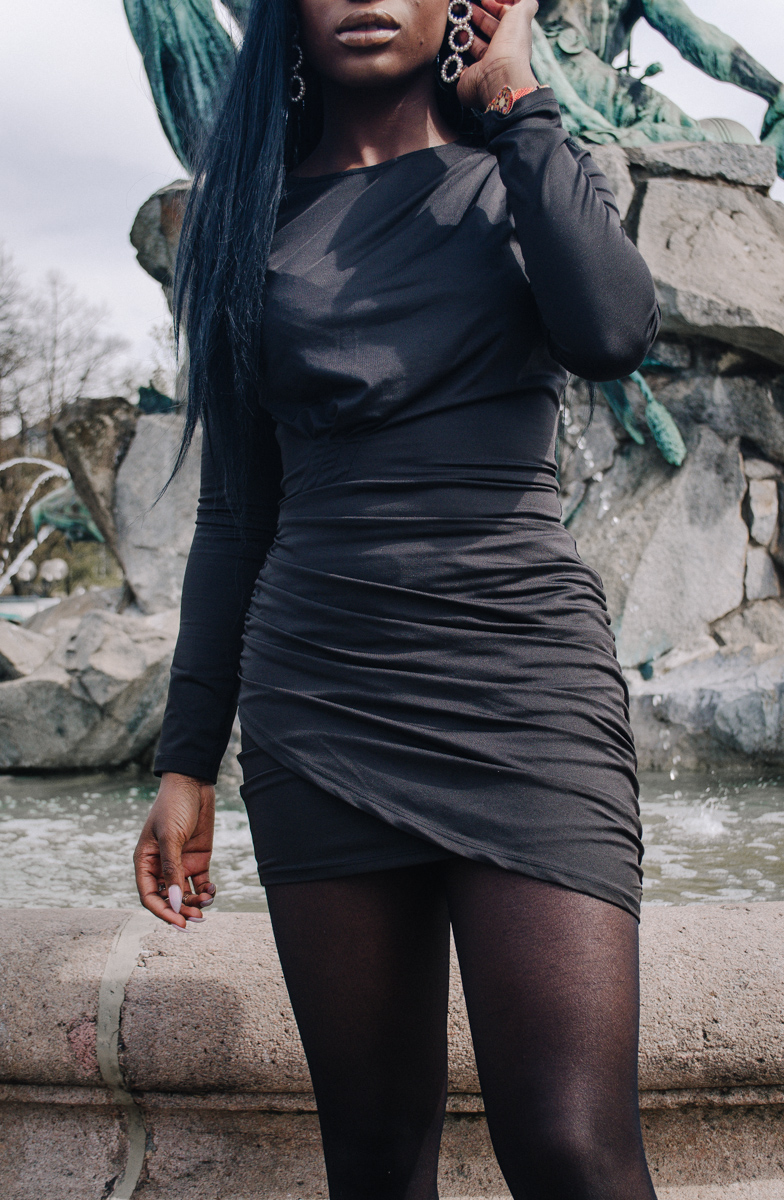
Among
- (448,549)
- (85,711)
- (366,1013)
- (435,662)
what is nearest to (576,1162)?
(366,1013)

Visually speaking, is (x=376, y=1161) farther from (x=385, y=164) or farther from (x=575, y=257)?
(x=385, y=164)

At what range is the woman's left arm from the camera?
0.95m

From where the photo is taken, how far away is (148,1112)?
1467 millimetres

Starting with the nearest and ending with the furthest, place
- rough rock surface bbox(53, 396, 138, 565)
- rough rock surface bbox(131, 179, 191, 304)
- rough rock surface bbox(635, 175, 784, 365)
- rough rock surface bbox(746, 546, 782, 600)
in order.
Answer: rough rock surface bbox(635, 175, 784, 365), rough rock surface bbox(746, 546, 782, 600), rough rock surface bbox(131, 179, 191, 304), rough rock surface bbox(53, 396, 138, 565)

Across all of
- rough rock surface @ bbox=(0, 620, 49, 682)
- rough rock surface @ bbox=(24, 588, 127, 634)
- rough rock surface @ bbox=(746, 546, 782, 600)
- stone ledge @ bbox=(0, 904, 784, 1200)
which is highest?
stone ledge @ bbox=(0, 904, 784, 1200)

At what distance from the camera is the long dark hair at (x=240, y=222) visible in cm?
118

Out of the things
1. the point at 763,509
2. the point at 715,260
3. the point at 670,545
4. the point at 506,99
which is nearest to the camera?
the point at 506,99

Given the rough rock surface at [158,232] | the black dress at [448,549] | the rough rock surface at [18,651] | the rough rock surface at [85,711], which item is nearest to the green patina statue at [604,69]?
the rough rock surface at [158,232]

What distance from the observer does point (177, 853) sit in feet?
3.81

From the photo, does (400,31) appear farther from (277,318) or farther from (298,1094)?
(298,1094)

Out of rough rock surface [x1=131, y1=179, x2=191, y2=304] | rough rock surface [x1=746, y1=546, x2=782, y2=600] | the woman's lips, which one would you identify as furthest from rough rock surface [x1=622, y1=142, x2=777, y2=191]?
the woman's lips

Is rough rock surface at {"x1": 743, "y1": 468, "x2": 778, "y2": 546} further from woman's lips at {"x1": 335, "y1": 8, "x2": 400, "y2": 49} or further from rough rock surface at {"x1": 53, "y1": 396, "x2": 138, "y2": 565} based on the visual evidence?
woman's lips at {"x1": 335, "y1": 8, "x2": 400, "y2": 49}

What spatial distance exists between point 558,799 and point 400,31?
94cm

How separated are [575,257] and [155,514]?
21.4ft
